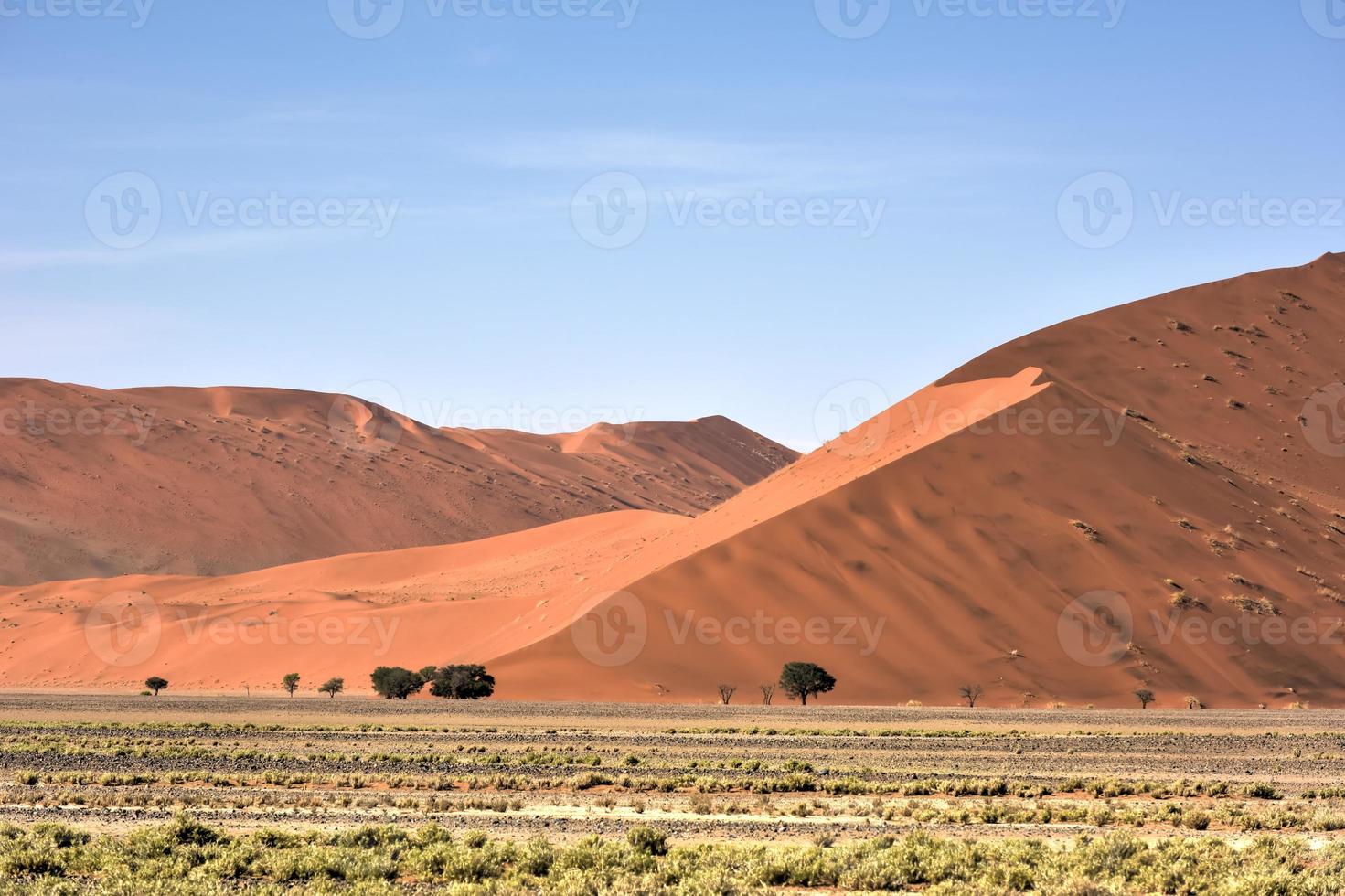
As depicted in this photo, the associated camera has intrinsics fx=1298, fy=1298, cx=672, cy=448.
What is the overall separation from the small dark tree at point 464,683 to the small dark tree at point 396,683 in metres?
1.81

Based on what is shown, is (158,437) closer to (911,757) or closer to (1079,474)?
(1079,474)

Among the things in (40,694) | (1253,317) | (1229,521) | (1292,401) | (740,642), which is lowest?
(40,694)

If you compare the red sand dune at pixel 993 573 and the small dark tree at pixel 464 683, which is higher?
the red sand dune at pixel 993 573

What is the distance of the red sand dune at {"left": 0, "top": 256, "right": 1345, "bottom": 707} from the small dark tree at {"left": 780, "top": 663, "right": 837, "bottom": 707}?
3.94 ft

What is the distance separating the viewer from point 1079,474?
191ft

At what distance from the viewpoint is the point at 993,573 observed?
173 ft

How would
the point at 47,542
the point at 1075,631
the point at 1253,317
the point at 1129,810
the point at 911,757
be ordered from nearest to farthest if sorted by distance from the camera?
1. the point at 1129,810
2. the point at 911,757
3. the point at 1075,631
4. the point at 1253,317
5. the point at 47,542

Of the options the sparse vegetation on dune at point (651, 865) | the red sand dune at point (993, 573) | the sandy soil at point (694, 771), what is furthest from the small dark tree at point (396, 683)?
the sparse vegetation on dune at point (651, 865)

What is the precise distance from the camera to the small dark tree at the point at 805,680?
4697 centimetres

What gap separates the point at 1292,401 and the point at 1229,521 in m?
18.6

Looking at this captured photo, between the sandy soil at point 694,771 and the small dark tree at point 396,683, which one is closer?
the sandy soil at point 694,771

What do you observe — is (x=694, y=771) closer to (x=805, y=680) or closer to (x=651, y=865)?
(x=651, y=865)

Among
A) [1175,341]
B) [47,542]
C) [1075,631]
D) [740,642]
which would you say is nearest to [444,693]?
[740,642]

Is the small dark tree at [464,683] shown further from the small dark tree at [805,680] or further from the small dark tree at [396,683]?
the small dark tree at [805,680]
